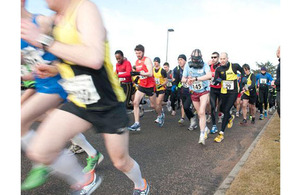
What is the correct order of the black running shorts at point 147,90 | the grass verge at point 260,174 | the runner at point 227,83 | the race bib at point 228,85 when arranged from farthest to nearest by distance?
the black running shorts at point 147,90 < the race bib at point 228,85 < the runner at point 227,83 < the grass verge at point 260,174

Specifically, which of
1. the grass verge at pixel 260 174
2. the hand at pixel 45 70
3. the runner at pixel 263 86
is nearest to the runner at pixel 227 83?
the grass verge at pixel 260 174

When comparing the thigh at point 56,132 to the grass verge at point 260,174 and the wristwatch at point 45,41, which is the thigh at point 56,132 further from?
the grass verge at point 260,174

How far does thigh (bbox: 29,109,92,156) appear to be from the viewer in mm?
1859

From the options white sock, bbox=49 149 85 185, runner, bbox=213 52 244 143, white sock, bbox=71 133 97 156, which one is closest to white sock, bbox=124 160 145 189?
white sock, bbox=49 149 85 185

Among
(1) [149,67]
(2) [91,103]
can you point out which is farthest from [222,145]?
(2) [91,103]

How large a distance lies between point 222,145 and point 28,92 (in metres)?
3.94

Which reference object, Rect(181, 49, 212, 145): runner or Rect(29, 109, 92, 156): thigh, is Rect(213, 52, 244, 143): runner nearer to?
Rect(181, 49, 212, 145): runner

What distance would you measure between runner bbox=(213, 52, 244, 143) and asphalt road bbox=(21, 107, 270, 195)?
670 millimetres

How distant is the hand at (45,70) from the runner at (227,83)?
4.50 metres

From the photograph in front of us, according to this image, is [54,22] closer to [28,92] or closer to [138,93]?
[28,92]

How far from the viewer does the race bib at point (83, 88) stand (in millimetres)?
1869

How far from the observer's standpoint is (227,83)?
250 inches

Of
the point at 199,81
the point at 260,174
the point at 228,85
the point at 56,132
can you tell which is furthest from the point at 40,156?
the point at 228,85

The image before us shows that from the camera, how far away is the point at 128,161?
7.17ft
